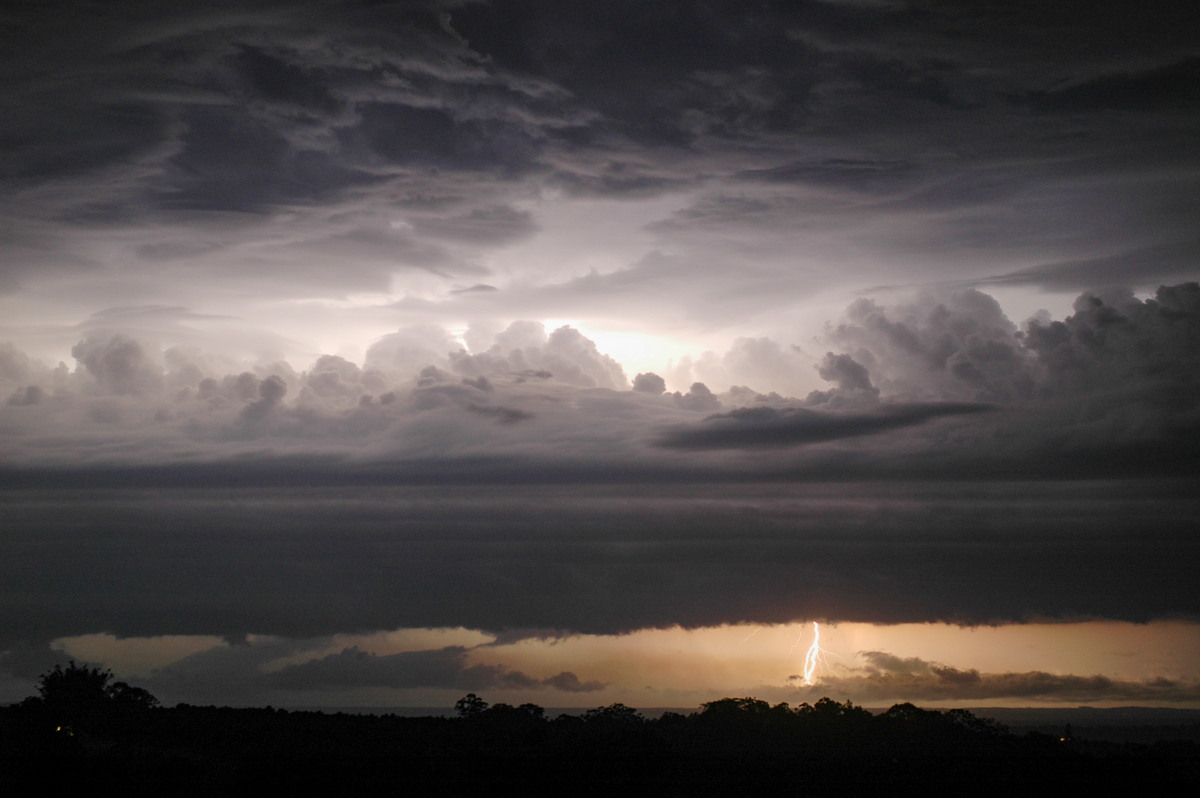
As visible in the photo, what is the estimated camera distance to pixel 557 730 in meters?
162

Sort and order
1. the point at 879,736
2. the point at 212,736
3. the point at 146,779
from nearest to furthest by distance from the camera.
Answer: the point at 146,779, the point at 212,736, the point at 879,736

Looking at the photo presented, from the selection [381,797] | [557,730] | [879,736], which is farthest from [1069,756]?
[381,797]

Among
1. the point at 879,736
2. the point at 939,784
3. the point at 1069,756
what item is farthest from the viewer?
the point at 879,736

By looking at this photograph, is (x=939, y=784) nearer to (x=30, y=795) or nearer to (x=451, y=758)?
(x=451, y=758)

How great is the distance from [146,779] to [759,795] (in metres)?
56.8

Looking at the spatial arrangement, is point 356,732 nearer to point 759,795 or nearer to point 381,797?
point 381,797

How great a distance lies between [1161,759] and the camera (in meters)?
148

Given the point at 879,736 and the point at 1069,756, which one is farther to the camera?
the point at 879,736

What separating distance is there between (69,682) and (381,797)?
235ft

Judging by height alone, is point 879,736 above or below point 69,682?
below

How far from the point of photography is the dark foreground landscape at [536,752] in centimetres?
10331

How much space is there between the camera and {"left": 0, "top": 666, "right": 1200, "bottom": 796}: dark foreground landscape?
103312mm

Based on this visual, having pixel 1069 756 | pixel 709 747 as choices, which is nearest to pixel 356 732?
pixel 709 747

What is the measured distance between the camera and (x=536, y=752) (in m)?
136
